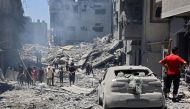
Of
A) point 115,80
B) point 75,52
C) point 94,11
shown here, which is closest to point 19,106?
point 115,80

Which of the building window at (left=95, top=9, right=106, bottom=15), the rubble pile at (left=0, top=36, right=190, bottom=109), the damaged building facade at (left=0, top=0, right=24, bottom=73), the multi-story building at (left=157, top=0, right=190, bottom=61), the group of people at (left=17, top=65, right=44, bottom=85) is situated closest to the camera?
the rubble pile at (left=0, top=36, right=190, bottom=109)

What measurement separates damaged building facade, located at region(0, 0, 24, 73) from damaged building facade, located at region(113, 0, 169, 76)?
12453 millimetres

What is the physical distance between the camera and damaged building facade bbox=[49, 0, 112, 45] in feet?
295

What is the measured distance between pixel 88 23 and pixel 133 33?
2079 inches

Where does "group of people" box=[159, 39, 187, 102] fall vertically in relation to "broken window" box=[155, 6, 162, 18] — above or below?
below

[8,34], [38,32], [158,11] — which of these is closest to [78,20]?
[38,32]

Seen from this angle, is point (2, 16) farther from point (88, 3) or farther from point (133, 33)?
point (88, 3)

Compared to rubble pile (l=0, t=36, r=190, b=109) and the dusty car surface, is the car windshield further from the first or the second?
rubble pile (l=0, t=36, r=190, b=109)

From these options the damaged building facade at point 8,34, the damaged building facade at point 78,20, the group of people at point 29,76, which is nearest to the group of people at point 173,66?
the group of people at point 29,76

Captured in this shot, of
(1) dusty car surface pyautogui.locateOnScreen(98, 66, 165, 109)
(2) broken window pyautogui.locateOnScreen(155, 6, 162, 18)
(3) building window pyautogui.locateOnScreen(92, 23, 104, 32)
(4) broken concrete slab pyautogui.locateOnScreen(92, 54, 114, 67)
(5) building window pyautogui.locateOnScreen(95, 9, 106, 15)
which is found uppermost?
(5) building window pyautogui.locateOnScreen(95, 9, 106, 15)

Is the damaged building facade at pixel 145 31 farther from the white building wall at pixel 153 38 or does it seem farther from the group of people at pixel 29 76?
the group of people at pixel 29 76

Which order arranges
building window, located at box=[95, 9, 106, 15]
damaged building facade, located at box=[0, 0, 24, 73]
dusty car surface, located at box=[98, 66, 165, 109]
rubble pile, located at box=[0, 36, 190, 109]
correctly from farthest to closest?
building window, located at box=[95, 9, 106, 15] → damaged building facade, located at box=[0, 0, 24, 73] → rubble pile, located at box=[0, 36, 190, 109] → dusty car surface, located at box=[98, 66, 165, 109]

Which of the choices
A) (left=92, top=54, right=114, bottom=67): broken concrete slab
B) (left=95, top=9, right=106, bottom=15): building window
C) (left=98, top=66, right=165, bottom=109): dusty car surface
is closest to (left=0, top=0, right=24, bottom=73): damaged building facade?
(left=92, top=54, right=114, bottom=67): broken concrete slab

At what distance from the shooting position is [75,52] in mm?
68312
